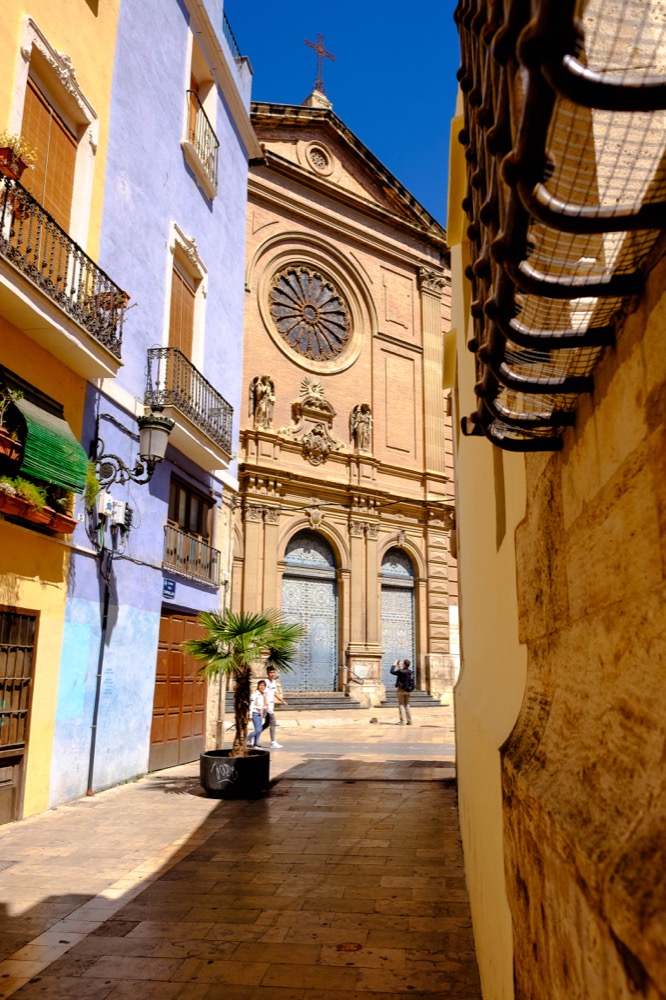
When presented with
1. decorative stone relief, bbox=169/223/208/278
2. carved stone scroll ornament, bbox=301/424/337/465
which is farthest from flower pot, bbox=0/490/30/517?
carved stone scroll ornament, bbox=301/424/337/465

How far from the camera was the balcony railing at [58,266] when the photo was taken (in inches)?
308

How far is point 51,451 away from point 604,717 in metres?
7.77

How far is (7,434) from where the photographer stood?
7648mm

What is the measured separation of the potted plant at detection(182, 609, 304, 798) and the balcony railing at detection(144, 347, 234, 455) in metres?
3.14

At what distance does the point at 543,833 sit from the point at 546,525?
2.67ft

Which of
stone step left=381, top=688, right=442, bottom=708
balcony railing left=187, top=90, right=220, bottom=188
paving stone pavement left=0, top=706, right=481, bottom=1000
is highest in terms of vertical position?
balcony railing left=187, top=90, right=220, bottom=188

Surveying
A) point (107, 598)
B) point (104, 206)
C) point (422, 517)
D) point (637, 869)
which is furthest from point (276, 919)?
point (422, 517)

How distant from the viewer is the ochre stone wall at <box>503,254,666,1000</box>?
1.09 m

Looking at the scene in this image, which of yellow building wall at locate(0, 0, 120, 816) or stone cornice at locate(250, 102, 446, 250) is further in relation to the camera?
stone cornice at locate(250, 102, 446, 250)

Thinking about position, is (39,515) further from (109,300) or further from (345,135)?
(345,135)

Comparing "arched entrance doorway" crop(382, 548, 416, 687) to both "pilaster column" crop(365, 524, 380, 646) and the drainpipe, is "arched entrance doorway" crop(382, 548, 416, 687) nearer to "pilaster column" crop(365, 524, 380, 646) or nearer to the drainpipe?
"pilaster column" crop(365, 524, 380, 646)

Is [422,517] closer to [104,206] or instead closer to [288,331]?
[288,331]

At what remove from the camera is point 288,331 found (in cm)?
2773

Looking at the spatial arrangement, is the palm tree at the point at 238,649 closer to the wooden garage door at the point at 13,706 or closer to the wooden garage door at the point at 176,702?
the wooden garage door at the point at 176,702
